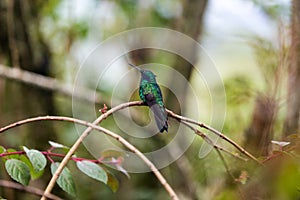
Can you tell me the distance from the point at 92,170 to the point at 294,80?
0.49 m

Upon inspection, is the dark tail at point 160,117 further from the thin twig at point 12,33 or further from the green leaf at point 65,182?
the thin twig at point 12,33

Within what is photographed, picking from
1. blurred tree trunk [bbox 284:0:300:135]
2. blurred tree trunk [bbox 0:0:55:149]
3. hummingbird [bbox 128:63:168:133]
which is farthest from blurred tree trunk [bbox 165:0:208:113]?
hummingbird [bbox 128:63:168:133]

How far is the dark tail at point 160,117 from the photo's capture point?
2.15ft

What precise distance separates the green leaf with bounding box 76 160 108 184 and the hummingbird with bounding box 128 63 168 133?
0.11 meters

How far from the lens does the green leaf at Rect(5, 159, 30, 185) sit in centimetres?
66

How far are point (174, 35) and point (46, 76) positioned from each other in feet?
1.92

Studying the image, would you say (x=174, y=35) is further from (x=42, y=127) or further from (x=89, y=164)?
(x=89, y=164)

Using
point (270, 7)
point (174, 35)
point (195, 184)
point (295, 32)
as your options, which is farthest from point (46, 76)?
point (295, 32)

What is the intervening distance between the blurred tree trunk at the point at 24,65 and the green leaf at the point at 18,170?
53.9 inches

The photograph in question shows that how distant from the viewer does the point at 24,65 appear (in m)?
2.08

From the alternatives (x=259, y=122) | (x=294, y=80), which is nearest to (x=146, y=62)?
(x=259, y=122)

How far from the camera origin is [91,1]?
98.4 inches

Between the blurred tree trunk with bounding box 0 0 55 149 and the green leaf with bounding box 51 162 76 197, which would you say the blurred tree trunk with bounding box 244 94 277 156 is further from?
the blurred tree trunk with bounding box 0 0 55 149

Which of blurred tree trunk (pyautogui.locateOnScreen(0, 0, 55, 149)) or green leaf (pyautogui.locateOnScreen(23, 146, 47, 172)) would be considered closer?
green leaf (pyautogui.locateOnScreen(23, 146, 47, 172))
